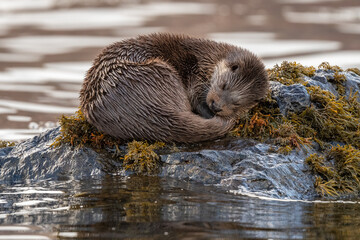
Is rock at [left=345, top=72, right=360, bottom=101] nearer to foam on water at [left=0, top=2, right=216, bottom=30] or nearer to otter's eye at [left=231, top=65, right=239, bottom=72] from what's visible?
otter's eye at [left=231, top=65, right=239, bottom=72]

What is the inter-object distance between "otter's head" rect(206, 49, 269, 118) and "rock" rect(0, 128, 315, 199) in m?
0.37

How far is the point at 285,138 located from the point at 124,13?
13.1 m

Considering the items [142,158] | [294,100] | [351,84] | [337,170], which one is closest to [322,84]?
[351,84]

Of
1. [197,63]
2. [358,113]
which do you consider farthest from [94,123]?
[358,113]

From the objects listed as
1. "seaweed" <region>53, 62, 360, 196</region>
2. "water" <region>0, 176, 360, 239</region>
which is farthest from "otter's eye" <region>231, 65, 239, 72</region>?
"water" <region>0, 176, 360, 239</region>

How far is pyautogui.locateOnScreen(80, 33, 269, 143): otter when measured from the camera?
5.47 m

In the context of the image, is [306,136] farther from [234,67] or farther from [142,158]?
[142,158]

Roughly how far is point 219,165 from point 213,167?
5cm

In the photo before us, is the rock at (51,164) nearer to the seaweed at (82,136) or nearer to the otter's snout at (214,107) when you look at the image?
the seaweed at (82,136)

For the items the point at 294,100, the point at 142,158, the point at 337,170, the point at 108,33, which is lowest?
the point at 337,170

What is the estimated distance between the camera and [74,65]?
1305 cm

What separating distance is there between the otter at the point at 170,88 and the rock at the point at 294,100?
0.21 metres

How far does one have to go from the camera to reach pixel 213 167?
5.29m

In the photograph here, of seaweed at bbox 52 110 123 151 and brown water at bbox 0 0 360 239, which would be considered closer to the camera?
brown water at bbox 0 0 360 239
